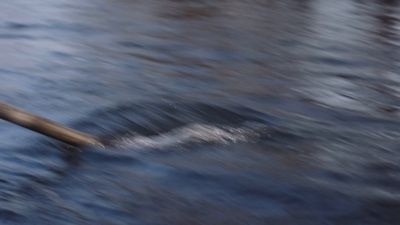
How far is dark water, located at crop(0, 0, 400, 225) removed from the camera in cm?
342

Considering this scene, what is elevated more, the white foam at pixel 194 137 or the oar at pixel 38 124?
the oar at pixel 38 124

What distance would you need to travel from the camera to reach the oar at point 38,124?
11.4ft

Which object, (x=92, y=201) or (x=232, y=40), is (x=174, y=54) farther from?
(x=92, y=201)

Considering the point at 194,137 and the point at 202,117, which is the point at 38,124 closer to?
the point at 194,137

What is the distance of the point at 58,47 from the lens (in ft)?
21.8

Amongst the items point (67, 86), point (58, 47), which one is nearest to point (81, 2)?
point (58, 47)

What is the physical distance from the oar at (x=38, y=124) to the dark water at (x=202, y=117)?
109 millimetres

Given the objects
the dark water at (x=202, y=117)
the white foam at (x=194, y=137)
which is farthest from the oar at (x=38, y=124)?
the white foam at (x=194, y=137)

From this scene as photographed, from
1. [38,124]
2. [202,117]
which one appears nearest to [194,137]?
[202,117]

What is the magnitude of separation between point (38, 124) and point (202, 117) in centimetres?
143

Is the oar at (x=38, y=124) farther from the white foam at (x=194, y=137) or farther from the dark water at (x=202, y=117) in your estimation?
the white foam at (x=194, y=137)

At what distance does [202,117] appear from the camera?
4738 mm

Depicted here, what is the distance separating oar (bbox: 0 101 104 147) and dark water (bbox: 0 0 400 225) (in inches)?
4.3

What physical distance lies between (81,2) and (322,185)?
6162 millimetres
